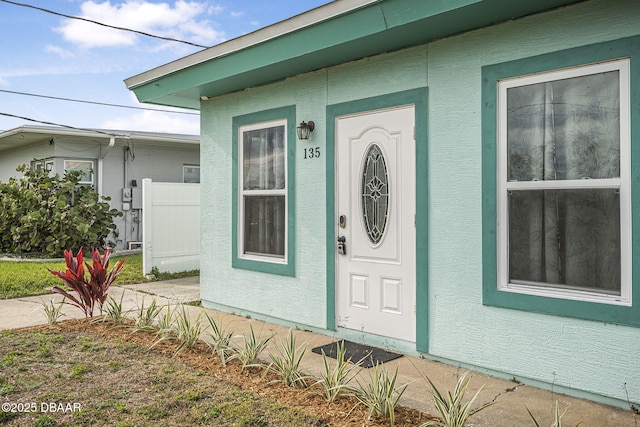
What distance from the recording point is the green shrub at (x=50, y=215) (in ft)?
37.2

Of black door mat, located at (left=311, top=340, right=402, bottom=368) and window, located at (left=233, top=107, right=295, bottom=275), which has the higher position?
window, located at (left=233, top=107, right=295, bottom=275)

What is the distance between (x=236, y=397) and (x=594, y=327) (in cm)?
243

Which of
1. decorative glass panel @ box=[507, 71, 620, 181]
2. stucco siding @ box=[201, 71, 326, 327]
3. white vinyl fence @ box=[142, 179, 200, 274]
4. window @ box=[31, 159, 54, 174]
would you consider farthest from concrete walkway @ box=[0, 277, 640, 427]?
window @ box=[31, 159, 54, 174]

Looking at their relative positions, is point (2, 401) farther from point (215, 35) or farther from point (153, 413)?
point (215, 35)

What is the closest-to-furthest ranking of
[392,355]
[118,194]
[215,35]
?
1. [392,355]
2. [118,194]
3. [215,35]

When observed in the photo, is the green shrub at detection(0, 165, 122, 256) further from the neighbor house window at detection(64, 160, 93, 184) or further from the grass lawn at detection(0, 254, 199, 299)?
the neighbor house window at detection(64, 160, 93, 184)

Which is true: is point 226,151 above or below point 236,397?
above

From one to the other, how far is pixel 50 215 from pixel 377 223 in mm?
9260

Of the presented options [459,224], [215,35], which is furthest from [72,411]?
[215,35]

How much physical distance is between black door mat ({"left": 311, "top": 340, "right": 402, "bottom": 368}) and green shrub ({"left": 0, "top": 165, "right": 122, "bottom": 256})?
8171mm

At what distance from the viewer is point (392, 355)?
4547 millimetres

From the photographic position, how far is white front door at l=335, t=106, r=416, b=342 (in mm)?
4609

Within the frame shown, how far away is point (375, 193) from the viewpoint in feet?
16.0

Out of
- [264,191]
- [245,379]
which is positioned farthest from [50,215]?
[245,379]
